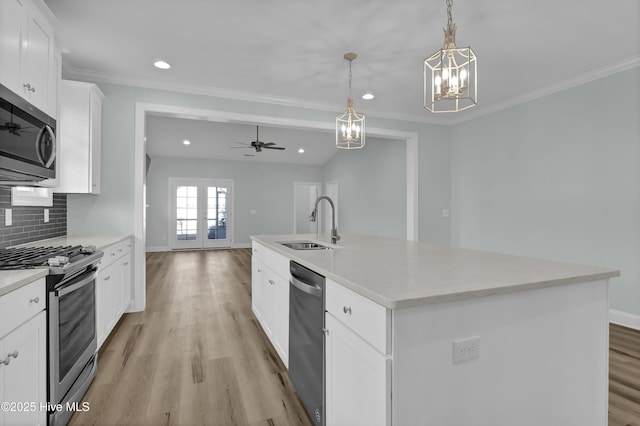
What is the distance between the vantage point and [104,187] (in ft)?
11.3

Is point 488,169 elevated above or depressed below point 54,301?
above

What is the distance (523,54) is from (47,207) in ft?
15.4

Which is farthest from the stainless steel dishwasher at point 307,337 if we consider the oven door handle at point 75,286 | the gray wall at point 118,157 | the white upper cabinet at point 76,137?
the gray wall at point 118,157

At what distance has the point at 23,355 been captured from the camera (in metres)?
1.33

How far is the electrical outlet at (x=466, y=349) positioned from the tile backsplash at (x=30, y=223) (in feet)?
9.68

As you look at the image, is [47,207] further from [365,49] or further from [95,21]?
[365,49]

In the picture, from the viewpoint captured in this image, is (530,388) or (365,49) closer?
(530,388)

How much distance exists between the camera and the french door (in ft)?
28.1

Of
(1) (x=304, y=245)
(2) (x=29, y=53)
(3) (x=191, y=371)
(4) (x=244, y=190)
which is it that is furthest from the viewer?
(4) (x=244, y=190)

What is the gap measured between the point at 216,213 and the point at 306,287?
781 centimetres

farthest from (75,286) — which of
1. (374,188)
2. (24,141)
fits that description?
(374,188)

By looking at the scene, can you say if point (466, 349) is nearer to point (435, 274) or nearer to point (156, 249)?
point (435, 274)

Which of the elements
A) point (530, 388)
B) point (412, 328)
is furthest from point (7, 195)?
point (530, 388)

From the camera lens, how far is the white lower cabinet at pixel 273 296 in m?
2.13
